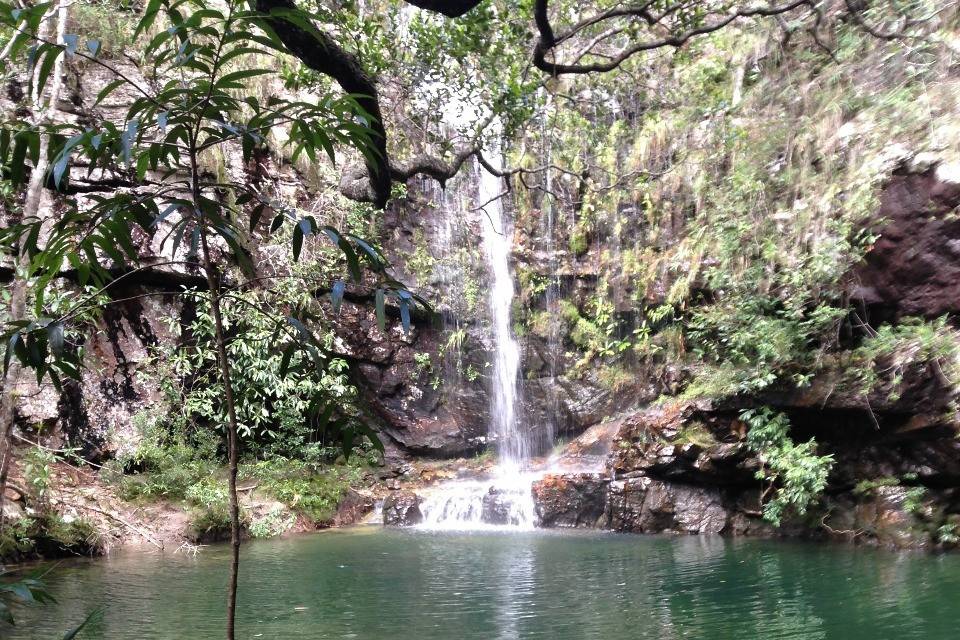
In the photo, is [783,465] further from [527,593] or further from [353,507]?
[353,507]

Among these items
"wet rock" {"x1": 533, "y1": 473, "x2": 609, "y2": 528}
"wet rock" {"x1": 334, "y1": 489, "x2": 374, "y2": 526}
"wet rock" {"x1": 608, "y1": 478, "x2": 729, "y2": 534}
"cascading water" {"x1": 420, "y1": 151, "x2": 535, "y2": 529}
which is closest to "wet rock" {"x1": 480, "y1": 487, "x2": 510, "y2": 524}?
"cascading water" {"x1": 420, "y1": 151, "x2": 535, "y2": 529}

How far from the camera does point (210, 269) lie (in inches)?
71.1

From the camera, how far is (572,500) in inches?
424

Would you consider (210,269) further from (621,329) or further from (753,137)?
(621,329)

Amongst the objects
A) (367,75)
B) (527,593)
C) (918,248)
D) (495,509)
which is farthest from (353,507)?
(918,248)

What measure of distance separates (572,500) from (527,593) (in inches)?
180

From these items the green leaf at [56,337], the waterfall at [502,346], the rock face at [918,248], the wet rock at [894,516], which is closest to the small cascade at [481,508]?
the waterfall at [502,346]

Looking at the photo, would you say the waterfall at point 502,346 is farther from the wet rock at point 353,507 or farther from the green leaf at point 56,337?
the green leaf at point 56,337

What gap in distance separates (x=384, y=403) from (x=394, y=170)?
29.7ft

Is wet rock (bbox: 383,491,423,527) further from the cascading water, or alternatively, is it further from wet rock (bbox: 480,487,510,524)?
wet rock (bbox: 480,487,510,524)

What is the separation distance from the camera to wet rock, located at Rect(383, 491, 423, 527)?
37.0ft

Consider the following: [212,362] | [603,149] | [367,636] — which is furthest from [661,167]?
[367,636]

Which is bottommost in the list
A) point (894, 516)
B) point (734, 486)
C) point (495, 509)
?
point (495, 509)

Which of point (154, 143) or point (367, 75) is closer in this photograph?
point (154, 143)
